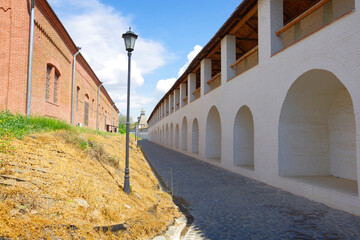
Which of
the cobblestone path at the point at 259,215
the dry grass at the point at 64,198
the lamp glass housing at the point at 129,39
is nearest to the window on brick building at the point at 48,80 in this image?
the dry grass at the point at 64,198

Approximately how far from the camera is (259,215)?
196 inches

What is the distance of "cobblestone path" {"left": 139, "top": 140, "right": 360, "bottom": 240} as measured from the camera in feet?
13.3

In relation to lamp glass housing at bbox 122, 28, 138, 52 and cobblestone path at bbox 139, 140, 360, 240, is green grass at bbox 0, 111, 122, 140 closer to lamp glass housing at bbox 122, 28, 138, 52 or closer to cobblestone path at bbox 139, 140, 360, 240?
lamp glass housing at bbox 122, 28, 138, 52

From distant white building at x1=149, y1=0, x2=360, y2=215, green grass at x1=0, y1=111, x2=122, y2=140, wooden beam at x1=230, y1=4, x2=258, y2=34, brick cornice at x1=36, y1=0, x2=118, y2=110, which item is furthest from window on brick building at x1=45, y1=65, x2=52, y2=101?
wooden beam at x1=230, y1=4, x2=258, y2=34

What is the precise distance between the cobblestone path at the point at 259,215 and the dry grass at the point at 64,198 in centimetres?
79

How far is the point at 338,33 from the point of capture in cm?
535

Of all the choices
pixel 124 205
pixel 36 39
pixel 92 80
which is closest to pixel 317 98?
pixel 124 205

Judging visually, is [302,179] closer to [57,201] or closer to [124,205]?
[124,205]

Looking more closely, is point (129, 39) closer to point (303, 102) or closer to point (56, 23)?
point (303, 102)

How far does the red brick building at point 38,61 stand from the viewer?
27.6ft

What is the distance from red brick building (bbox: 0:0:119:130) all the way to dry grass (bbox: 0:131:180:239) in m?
3.84

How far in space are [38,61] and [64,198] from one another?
8.36 m

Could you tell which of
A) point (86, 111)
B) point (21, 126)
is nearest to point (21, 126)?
point (21, 126)

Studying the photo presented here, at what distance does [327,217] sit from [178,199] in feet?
10.9
